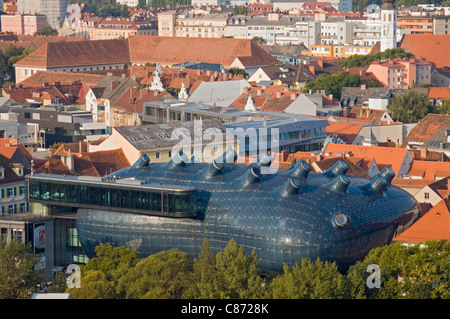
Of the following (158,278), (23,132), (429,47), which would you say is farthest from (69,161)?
(429,47)

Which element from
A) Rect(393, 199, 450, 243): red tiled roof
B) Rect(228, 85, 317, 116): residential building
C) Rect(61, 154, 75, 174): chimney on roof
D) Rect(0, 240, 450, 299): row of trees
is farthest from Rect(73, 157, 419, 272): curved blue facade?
Rect(228, 85, 317, 116): residential building

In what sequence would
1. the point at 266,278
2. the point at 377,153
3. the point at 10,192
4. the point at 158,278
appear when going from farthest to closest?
1. the point at 377,153
2. the point at 10,192
3. the point at 266,278
4. the point at 158,278

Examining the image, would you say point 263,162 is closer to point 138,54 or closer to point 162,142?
point 162,142

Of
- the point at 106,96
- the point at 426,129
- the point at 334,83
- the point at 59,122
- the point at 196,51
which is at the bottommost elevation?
the point at 426,129

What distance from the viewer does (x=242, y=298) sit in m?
57.4

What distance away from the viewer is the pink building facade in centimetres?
15412

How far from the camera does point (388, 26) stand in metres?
180

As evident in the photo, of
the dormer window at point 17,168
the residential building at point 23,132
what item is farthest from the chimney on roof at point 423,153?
the dormer window at point 17,168

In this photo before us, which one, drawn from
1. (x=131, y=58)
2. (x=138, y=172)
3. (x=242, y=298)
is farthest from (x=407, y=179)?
(x=131, y=58)

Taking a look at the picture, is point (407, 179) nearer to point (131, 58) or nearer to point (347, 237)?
point (347, 237)

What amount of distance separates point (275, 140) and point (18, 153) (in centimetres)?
1878

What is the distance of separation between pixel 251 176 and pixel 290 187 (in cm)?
246

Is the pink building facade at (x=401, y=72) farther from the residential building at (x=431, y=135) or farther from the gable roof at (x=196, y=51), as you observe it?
the residential building at (x=431, y=135)

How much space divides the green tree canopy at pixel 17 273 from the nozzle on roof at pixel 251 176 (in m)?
11.7
